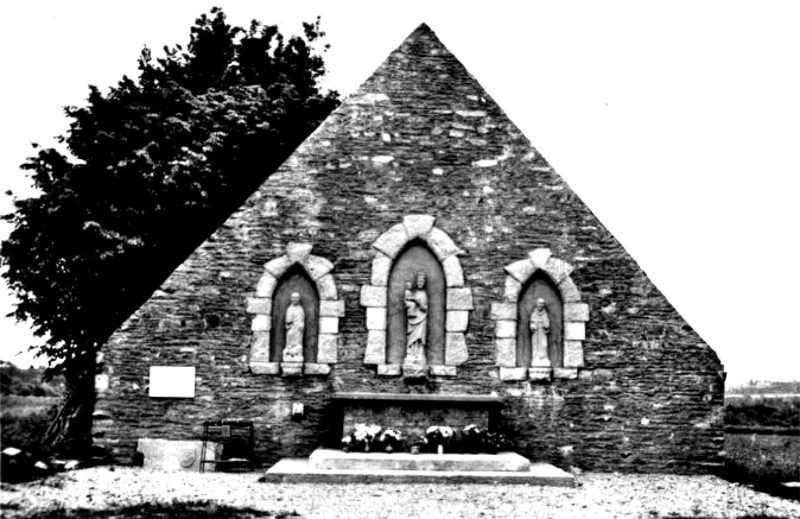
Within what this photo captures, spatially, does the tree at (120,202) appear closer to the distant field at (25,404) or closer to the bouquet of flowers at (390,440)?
Answer: the distant field at (25,404)

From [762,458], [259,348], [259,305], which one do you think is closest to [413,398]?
[259,348]

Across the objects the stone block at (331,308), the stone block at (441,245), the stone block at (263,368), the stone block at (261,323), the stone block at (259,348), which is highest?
the stone block at (441,245)

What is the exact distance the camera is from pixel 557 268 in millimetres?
13367

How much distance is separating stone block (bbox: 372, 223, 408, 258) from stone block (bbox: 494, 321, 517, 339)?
1.78 m

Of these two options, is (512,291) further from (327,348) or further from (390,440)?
(390,440)

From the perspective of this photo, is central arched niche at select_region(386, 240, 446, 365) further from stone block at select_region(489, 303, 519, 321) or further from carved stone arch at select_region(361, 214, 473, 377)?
stone block at select_region(489, 303, 519, 321)

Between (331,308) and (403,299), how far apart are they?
3.49 ft

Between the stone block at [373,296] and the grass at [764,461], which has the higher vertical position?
the stone block at [373,296]

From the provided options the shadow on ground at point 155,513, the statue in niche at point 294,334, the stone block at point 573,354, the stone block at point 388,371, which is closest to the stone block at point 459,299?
the stone block at point 388,371

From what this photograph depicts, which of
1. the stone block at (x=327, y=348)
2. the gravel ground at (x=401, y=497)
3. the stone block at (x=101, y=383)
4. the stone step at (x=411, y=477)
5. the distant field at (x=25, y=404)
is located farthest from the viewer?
the distant field at (x=25, y=404)

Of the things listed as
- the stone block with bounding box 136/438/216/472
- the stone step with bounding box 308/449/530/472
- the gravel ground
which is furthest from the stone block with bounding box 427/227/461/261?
the stone block with bounding box 136/438/216/472

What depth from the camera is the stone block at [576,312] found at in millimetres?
13242

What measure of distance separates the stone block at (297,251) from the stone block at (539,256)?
320 centimetres

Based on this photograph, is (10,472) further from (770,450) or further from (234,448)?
(770,450)
